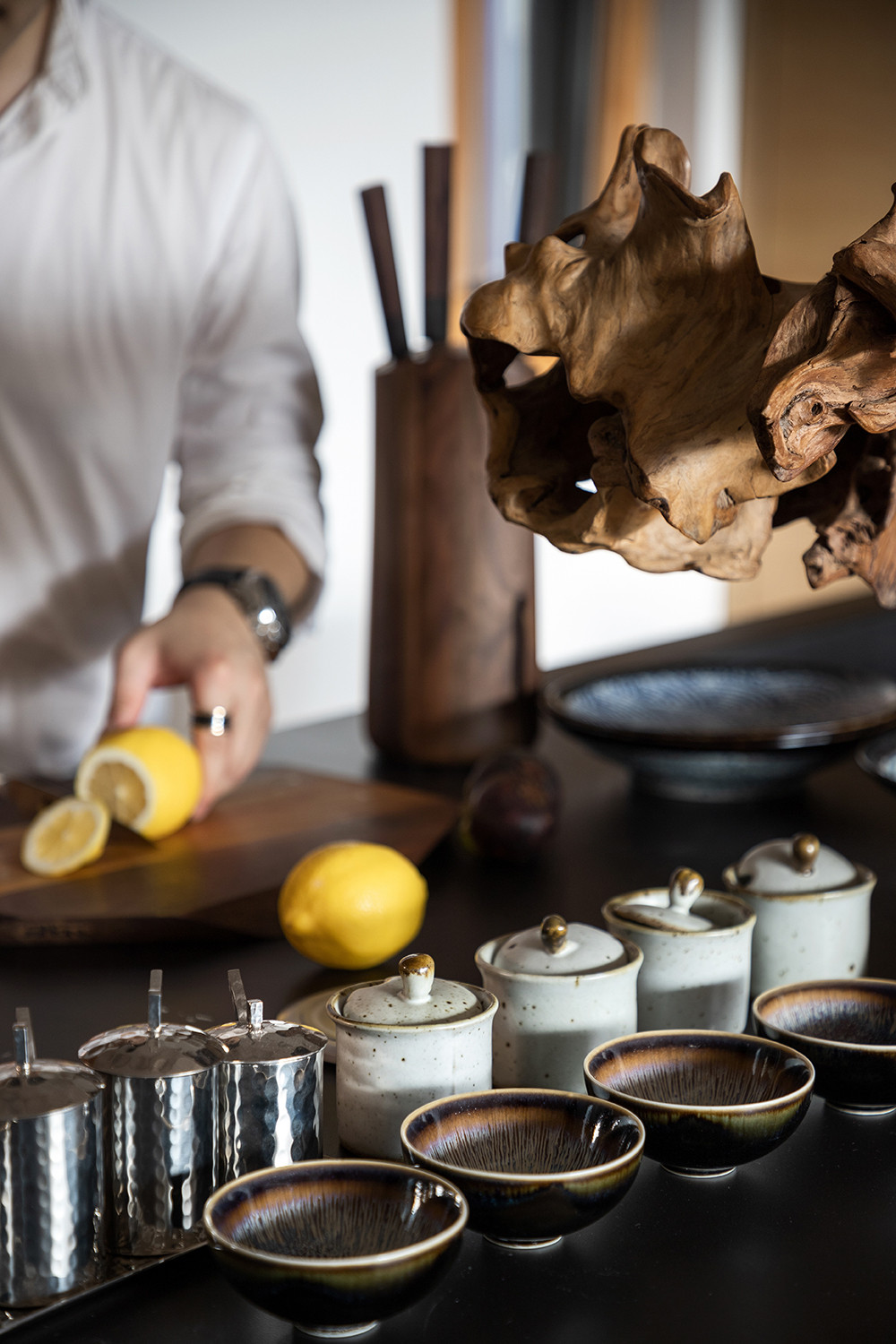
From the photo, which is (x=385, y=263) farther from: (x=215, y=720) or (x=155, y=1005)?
(x=155, y=1005)

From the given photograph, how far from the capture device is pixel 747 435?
548 mm

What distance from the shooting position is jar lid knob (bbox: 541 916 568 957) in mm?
634

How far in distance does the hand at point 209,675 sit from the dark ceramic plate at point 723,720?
291mm

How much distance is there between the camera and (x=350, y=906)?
0.81 m

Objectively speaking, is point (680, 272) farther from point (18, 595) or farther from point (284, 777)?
point (18, 595)

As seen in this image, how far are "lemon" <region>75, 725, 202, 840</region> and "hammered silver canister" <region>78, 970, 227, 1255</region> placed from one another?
0.51 meters

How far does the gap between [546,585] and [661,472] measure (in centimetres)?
381

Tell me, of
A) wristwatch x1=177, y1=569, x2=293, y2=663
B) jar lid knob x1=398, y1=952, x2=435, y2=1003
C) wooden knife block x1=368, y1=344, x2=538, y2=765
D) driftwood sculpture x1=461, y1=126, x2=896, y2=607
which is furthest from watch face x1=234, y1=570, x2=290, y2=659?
jar lid knob x1=398, y1=952, x2=435, y2=1003

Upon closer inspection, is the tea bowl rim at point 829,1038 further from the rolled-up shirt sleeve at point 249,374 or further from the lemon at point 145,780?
the rolled-up shirt sleeve at point 249,374

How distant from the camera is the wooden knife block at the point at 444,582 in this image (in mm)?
1297

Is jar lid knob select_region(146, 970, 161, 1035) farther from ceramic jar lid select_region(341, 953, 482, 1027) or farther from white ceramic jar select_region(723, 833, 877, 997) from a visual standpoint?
white ceramic jar select_region(723, 833, 877, 997)

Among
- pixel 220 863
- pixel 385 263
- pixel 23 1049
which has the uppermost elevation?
pixel 385 263

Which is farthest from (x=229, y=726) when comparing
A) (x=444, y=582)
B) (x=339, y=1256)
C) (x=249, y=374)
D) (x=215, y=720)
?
(x=339, y=1256)

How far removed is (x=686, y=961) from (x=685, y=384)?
0.32m
